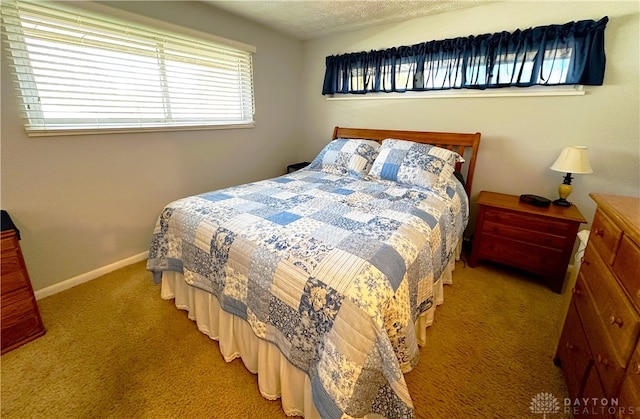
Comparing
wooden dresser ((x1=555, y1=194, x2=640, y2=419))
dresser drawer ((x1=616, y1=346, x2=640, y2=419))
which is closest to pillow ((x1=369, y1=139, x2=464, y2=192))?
wooden dresser ((x1=555, y1=194, x2=640, y2=419))

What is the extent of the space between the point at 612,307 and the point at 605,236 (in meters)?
0.29

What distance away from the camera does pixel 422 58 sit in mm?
2584

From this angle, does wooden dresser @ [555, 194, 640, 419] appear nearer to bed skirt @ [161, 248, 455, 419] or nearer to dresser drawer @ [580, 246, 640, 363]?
dresser drawer @ [580, 246, 640, 363]

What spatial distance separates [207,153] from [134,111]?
0.69 m

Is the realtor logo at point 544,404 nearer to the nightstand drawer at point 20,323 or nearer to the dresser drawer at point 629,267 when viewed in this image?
the dresser drawer at point 629,267

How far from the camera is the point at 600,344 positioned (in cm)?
101

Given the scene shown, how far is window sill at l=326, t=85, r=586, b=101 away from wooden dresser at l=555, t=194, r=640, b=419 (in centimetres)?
138

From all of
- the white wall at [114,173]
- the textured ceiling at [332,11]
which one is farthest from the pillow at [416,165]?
the white wall at [114,173]

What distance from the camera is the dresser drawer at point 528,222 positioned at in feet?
6.52

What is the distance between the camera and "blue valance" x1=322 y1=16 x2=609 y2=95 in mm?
1956

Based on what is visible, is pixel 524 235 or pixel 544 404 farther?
pixel 524 235

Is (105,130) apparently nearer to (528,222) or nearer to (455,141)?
(455,141)

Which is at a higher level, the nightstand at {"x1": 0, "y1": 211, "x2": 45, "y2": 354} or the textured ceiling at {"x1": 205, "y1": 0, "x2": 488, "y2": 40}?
the textured ceiling at {"x1": 205, "y1": 0, "x2": 488, "y2": 40}

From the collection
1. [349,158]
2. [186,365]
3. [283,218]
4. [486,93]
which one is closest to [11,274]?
[186,365]
